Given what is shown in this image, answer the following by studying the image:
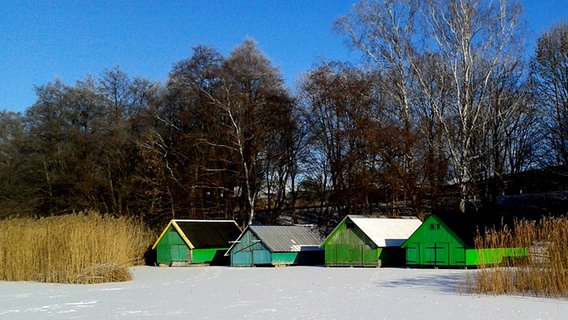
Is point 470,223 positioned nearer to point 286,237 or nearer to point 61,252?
point 286,237

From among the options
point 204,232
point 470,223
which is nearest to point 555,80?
point 470,223

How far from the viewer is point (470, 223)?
2762cm

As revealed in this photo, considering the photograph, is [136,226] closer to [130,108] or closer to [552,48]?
[130,108]

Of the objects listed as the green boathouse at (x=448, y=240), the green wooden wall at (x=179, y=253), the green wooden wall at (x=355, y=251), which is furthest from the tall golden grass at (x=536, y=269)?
the green wooden wall at (x=179, y=253)

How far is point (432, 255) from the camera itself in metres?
27.2

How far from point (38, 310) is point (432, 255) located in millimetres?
16835

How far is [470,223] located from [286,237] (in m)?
9.32

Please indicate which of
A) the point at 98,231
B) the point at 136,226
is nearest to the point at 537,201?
the point at 136,226

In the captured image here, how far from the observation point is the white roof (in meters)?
29.4

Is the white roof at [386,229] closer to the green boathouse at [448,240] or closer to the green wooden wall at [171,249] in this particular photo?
the green boathouse at [448,240]

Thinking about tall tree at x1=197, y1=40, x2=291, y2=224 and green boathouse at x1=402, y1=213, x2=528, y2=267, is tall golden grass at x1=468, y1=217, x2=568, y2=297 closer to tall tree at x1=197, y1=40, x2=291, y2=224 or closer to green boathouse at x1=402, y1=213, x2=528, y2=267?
green boathouse at x1=402, y1=213, x2=528, y2=267

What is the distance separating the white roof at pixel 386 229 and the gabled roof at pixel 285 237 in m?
3.77

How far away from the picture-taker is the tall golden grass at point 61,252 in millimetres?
24172

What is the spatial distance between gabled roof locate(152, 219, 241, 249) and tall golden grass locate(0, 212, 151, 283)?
21.4ft
